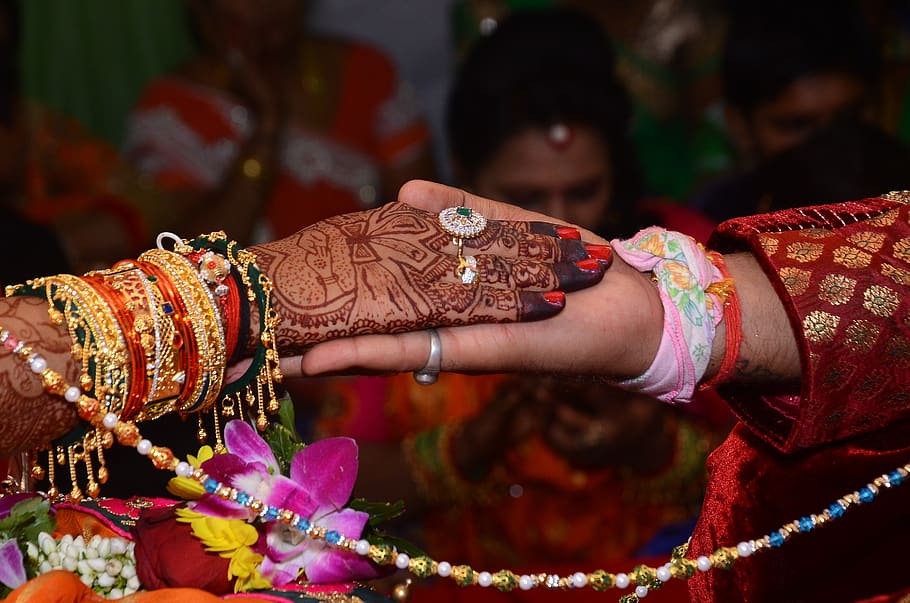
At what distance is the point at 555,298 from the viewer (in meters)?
1.14

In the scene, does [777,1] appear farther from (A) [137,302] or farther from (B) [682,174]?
(A) [137,302]

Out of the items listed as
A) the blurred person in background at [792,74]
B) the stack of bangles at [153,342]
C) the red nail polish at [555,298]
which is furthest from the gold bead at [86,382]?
the blurred person in background at [792,74]

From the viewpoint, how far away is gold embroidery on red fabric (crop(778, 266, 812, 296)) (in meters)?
1.14

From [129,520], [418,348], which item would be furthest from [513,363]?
[129,520]

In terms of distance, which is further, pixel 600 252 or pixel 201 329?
pixel 600 252

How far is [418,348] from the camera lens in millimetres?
1119

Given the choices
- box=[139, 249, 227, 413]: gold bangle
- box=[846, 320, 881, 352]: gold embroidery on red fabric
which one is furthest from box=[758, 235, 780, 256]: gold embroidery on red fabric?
box=[139, 249, 227, 413]: gold bangle

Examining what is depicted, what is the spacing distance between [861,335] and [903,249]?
13 centimetres

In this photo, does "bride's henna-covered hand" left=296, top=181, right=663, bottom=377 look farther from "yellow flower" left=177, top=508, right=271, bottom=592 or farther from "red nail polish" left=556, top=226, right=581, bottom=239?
"yellow flower" left=177, top=508, right=271, bottom=592

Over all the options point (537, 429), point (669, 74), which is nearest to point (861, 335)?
point (537, 429)

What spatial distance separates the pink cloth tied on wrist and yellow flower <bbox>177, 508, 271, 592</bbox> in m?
0.47

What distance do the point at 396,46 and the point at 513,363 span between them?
319 cm

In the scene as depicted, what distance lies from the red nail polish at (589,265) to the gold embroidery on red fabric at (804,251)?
0.22m

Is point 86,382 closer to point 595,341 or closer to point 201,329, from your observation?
point 201,329
